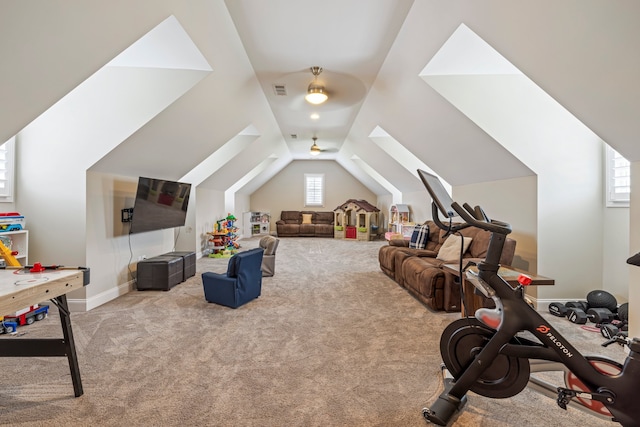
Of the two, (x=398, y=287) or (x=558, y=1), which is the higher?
(x=558, y=1)

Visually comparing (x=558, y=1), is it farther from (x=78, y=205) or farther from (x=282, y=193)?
(x=282, y=193)

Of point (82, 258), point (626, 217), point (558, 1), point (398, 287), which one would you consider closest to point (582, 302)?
point (626, 217)

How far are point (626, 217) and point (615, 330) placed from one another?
1.24 meters

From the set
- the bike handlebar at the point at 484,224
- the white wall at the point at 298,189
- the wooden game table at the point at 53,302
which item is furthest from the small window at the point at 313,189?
the bike handlebar at the point at 484,224

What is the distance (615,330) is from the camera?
8.99ft

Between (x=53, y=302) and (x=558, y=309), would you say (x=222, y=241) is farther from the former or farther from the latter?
(x=558, y=309)

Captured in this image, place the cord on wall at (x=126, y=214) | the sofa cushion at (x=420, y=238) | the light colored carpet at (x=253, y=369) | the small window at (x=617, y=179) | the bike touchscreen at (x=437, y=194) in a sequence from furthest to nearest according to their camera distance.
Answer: the sofa cushion at (x=420, y=238), the cord on wall at (x=126, y=214), the small window at (x=617, y=179), the light colored carpet at (x=253, y=369), the bike touchscreen at (x=437, y=194)

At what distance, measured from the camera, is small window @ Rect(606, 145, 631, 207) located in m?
3.19

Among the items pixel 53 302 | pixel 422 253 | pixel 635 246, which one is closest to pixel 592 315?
pixel 635 246

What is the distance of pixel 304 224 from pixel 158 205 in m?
7.24

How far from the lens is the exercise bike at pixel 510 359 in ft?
4.87

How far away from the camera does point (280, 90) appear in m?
4.48

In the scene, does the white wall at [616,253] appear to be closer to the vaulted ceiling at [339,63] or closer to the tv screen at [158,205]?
the vaulted ceiling at [339,63]

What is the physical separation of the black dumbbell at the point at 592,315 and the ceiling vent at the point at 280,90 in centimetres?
434
